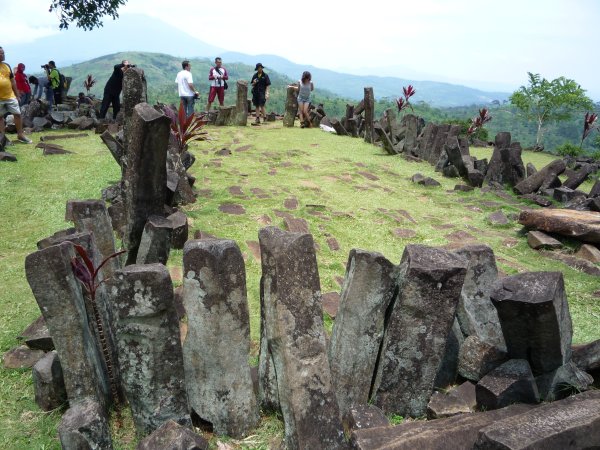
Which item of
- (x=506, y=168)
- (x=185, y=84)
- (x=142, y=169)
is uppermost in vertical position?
(x=185, y=84)

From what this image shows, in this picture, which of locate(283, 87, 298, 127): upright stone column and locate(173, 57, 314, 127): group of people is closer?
locate(173, 57, 314, 127): group of people

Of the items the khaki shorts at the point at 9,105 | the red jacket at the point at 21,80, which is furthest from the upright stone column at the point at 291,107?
the khaki shorts at the point at 9,105

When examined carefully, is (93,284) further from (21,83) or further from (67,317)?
(21,83)

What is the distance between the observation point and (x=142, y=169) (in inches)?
175

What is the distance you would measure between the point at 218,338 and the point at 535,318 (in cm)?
193

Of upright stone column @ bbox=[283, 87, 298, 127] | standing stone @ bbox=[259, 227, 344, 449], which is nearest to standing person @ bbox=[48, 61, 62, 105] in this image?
upright stone column @ bbox=[283, 87, 298, 127]

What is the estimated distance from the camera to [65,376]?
9.17 feet

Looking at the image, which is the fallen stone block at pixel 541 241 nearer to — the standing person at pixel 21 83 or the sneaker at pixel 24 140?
the sneaker at pixel 24 140

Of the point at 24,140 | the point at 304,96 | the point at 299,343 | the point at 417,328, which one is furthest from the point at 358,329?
the point at 304,96

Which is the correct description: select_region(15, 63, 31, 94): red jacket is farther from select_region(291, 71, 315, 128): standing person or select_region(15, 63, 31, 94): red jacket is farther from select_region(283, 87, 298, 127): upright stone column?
select_region(291, 71, 315, 128): standing person

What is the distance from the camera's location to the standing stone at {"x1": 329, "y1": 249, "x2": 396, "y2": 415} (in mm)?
3021

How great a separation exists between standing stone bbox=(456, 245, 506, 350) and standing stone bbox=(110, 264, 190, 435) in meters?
2.17

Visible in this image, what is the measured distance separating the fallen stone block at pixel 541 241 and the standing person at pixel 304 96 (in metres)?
10.1

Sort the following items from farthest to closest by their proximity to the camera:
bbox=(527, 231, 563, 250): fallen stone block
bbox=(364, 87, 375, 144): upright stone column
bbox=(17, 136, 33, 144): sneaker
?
bbox=(364, 87, 375, 144): upright stone column
bbox=(17, 136, 33, 144): sneaker
bbox=(527, 231, 563, 250): fallen stone block
